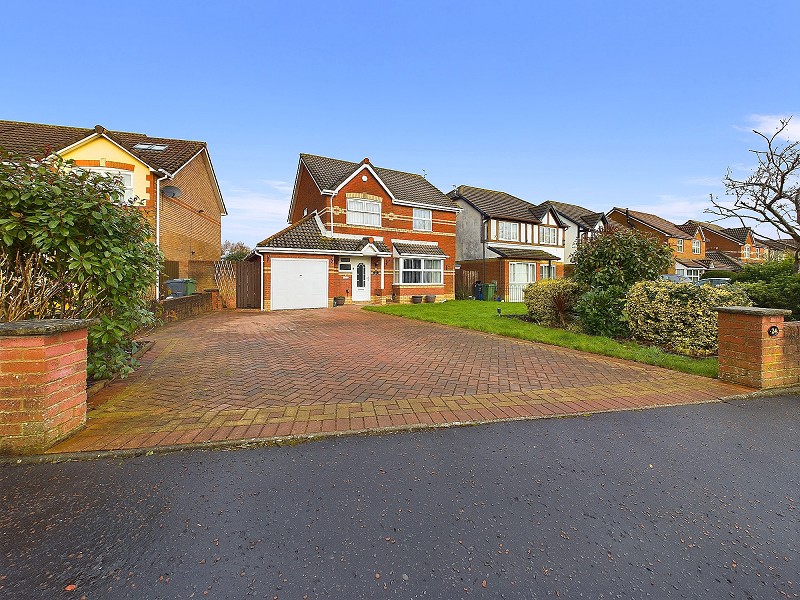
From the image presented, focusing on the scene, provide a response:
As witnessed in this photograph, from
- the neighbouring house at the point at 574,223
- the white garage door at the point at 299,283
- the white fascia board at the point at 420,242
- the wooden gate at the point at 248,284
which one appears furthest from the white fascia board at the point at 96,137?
the neighbouring house at the point at 574,223

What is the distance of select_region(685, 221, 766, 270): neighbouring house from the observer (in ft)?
169

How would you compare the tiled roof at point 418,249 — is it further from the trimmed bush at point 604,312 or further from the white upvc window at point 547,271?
the trimmed bush at point 604,312

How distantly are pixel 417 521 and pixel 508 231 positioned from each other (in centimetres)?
2730

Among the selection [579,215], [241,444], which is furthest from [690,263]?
[241,444]

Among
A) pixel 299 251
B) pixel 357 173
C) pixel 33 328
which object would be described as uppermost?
pixel 357 173

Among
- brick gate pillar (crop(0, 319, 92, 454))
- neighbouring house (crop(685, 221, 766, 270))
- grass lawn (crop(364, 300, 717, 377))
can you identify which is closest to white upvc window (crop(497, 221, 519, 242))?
grass lawn (crop(364, 300, 717, 377))

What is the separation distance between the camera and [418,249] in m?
22.8

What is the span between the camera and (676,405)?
13.9 ft

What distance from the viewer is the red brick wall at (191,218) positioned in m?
17.7

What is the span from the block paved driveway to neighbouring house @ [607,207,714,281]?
39.7 metres

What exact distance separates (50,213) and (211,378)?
2596mm

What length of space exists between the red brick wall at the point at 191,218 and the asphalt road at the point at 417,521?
15.6 meters

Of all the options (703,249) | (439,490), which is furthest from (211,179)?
(703,249)

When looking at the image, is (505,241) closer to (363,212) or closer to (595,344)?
(363,212)
